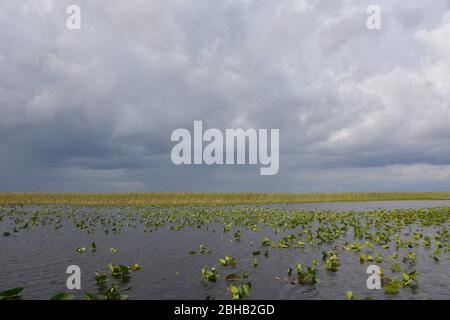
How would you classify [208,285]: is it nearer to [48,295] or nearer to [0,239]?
[48,295]

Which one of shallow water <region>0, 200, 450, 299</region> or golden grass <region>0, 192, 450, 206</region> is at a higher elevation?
golden grass <region>0, 192, 450, 206</region>

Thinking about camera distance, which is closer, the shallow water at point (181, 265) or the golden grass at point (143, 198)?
the shallow water at point (181, 265)

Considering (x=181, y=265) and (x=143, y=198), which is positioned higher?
(x=143, y=198)

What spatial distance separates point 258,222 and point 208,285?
17551 mm

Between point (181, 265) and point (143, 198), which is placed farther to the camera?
point (143, 198)

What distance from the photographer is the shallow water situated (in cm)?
1095

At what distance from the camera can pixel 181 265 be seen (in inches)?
566

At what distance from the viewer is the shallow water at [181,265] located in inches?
431

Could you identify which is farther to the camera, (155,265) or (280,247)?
(280,247)

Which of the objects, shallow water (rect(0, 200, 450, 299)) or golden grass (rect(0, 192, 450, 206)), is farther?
golden grass (rect(0, 192, 450, 206))

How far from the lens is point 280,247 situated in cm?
1789

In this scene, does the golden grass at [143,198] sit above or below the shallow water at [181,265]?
above
